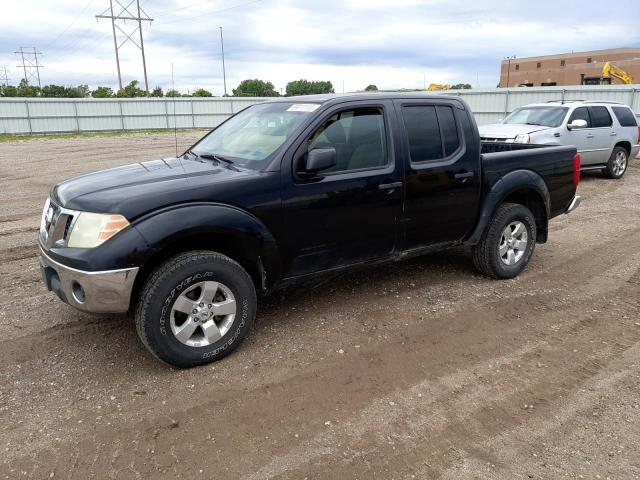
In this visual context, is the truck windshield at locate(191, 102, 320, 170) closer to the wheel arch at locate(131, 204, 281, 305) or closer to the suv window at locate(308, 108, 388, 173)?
the suv window at locate(308, 108, 388, 173)

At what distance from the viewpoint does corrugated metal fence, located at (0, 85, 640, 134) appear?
2380cm

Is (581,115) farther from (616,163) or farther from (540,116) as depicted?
(616,163)

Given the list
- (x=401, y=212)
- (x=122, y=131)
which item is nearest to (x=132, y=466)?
(x=401, y=212)

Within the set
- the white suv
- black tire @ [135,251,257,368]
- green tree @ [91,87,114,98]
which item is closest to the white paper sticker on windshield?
black tire @ [135,251,257,368]

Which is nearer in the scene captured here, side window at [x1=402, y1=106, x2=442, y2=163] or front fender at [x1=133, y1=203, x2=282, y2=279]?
front fender at [x1=133, y1=203, x2=282, y2=279]

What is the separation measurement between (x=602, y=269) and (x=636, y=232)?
7.46 ft

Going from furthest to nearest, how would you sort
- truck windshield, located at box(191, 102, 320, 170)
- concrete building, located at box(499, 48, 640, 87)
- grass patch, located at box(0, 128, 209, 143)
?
concrete building, located at box(499, 48, 640, 87), grass patch, located at box(0, 128, 209, 143), truck windshield, located at box(191, 102, 320, 170)

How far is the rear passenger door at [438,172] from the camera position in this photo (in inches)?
175

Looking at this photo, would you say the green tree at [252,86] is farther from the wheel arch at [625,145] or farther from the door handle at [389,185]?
the door handle at [389,185]

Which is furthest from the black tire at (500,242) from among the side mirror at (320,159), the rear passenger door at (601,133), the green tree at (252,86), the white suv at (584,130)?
the green tree at (252,86)

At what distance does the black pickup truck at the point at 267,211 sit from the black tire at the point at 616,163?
8879 mm

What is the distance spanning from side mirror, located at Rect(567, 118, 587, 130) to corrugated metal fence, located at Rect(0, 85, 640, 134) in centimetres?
1189

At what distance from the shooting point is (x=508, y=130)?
37.3ft

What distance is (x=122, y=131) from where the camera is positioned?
3456 cm
